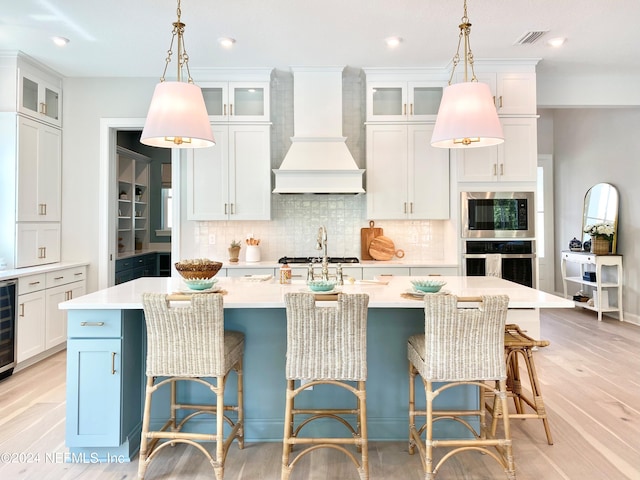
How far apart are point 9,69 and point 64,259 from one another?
198 cm

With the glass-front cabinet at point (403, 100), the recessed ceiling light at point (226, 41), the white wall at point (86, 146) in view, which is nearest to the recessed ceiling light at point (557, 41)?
the glass-front cabinet at point (403, 100)

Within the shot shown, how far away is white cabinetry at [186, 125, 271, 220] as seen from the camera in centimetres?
459

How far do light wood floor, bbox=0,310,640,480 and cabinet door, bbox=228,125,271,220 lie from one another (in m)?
2.29

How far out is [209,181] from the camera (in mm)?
4598

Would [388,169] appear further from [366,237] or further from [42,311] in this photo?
[42,311]

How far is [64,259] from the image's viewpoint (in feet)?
15.8

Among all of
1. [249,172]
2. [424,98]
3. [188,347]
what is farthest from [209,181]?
[188,347]

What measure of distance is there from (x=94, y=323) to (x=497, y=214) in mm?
3807

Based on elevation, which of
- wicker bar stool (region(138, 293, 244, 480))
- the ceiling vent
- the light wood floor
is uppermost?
the ceiling vent

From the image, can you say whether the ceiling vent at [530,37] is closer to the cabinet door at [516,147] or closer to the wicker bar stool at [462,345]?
the cabinet door at [516,147]

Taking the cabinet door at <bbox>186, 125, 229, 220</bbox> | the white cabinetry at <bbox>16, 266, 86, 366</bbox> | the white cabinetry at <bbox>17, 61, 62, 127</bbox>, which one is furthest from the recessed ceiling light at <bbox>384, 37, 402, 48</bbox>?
the white cabinetry at <bbox>16, 266, 86, 366</bbox>

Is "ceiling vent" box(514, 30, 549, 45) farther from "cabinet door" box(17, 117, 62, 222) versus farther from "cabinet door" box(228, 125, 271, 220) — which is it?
"cabinet door" box(17, 117, 62, 222)

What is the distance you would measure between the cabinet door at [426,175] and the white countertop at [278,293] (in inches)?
64.1

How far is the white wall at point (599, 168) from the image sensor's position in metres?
5.59
